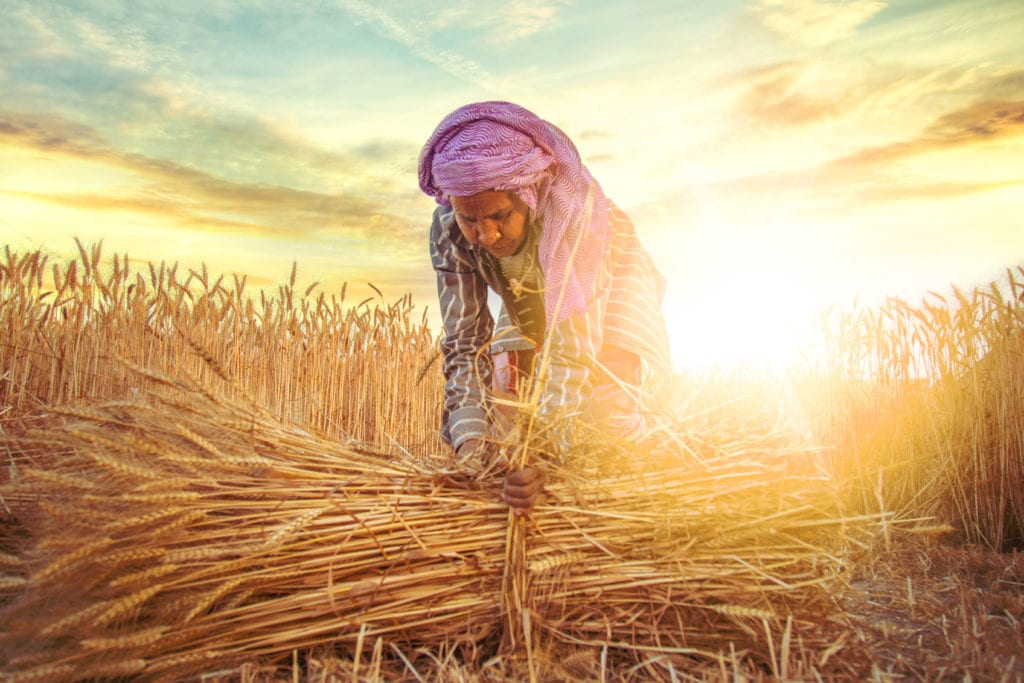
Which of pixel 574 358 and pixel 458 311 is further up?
pixel 458 311

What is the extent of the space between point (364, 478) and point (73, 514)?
58cm

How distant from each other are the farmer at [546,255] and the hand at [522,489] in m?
0.31

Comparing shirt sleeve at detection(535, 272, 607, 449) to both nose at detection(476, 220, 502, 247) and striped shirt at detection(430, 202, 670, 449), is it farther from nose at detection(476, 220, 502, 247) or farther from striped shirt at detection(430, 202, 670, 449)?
nose at detection(476, 220, 502, 247)

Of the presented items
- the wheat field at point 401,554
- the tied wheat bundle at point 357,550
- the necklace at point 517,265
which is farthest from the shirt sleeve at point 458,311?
the tied wheat bundle at point 357,550

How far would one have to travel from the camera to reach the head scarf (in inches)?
86.4

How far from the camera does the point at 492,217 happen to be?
2.25 metres

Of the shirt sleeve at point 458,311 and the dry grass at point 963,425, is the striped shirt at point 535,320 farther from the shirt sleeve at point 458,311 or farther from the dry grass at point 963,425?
the dry grass at point 963,425

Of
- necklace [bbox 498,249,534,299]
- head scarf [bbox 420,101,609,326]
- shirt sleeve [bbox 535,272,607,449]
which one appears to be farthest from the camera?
necklace [bbox 498,249,534,299]

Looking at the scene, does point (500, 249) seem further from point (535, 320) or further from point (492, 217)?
point (535, 320)

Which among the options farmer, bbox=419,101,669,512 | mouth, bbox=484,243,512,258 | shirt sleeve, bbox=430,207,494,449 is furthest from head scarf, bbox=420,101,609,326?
shirt sleeve, bbox=430,207,494,449

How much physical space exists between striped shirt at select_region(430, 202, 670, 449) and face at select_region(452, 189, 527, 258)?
0.42ft

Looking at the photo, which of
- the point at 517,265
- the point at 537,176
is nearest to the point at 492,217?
the point at 537,176

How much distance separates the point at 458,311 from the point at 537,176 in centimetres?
71

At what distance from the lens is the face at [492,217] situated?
Answer: 223 cm
